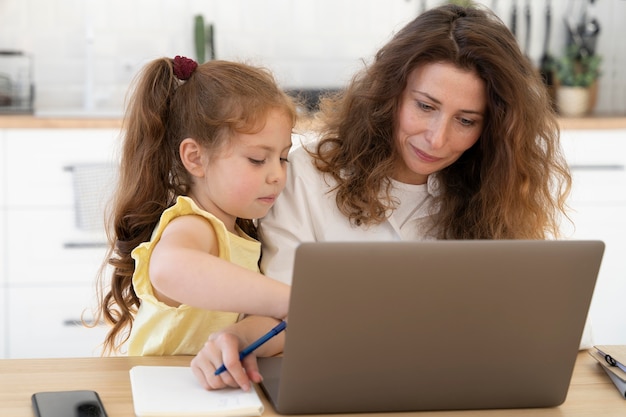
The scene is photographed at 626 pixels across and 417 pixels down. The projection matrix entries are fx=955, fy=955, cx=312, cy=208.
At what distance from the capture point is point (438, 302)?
1096 millimetres

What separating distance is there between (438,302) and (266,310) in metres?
0.29

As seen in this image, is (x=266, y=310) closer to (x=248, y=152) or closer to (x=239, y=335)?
(x=239, y=335)

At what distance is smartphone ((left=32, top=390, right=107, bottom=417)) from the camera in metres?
1.15

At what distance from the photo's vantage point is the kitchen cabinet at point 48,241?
323cm

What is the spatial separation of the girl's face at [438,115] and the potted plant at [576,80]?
7.08 feet

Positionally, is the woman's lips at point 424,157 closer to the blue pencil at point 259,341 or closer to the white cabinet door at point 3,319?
the blue pencil at point 259,341

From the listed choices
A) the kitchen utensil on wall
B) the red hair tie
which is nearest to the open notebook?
the red hair tie

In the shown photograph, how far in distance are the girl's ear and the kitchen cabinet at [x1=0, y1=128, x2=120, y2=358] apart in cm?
158

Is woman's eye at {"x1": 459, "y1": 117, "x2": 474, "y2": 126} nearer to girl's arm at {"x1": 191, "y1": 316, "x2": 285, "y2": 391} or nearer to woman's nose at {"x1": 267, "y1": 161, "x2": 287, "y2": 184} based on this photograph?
woman's nose at {"x1": 267, "y1": 161, "x2": 287, "y2": 184}

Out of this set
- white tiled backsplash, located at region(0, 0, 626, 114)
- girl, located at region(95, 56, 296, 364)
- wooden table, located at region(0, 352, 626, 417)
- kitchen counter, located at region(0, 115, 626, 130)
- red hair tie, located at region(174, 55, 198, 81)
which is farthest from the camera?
white tiled backsplash, located at region(0, 0, 626, 114)

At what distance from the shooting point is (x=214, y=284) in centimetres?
131

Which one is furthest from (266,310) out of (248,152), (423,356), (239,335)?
(248,152)

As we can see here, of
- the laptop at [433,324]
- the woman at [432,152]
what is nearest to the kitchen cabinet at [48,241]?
the woman at [432,152]

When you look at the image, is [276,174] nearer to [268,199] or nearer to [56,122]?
[268,199]
